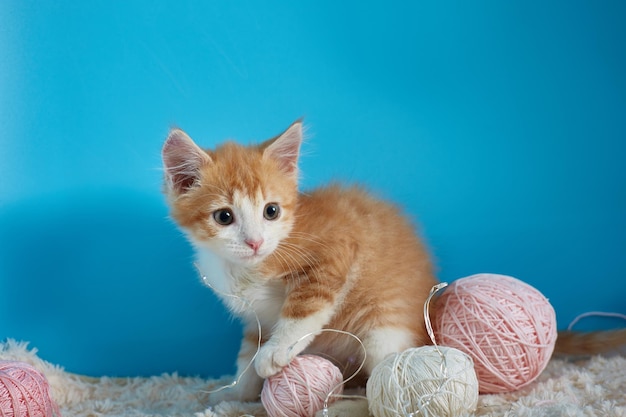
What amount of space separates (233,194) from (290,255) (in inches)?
8.8

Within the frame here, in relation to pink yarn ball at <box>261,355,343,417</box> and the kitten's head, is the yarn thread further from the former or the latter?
the kitten's head

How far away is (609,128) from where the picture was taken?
214 cm

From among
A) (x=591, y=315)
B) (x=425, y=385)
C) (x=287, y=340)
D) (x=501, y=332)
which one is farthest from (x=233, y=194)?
(x=591, y=315)

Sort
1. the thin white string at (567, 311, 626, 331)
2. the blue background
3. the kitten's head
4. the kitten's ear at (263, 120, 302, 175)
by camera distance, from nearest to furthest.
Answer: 1. the kitten's head
2. the kitten's ear at (263, 120, 302, 175)
3. the blue background
4. the thin white string at (567, 311, 626, 331)

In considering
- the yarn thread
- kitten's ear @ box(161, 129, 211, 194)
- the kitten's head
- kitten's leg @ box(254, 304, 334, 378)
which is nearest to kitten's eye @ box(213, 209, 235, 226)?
the kitten's head

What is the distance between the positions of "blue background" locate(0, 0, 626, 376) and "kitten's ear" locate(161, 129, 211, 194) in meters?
0.39

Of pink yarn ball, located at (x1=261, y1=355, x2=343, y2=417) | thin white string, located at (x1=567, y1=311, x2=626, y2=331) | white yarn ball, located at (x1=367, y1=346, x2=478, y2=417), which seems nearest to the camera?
white yarn ball, located at (x1=367, y1=346, x2=478, y2=417)

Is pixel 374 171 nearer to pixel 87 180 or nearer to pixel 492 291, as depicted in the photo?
pixel 492 291

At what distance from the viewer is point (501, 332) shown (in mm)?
1582

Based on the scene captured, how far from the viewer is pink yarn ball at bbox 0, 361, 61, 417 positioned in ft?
4.59

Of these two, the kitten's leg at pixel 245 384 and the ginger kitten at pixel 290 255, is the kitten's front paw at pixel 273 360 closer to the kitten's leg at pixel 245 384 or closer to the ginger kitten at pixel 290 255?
the ginger kitten at pixel 290 255

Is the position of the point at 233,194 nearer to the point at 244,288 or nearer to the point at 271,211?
the point at 271,211

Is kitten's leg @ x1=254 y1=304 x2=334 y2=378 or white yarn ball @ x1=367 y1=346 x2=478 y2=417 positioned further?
kitten's leg @ x1=254 y1=304 x2=334 y2=378

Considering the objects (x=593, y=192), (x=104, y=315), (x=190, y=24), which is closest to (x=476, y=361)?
(x=593, y=192)
